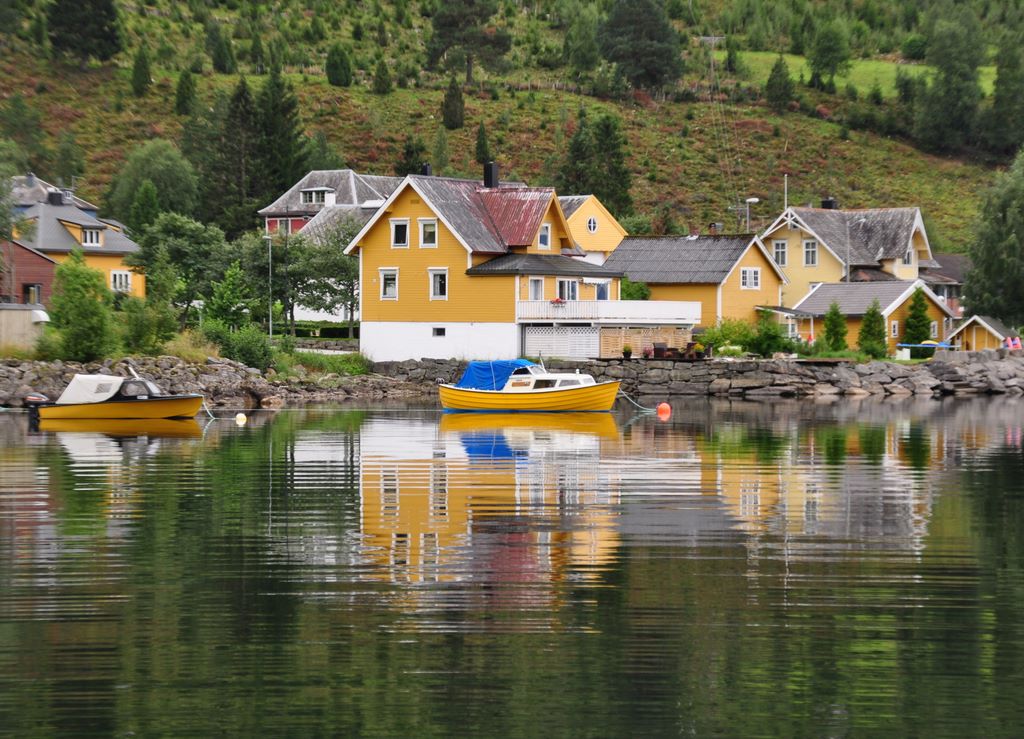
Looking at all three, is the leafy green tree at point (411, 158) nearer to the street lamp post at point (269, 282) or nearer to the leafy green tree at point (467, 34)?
the leafy green tree at point (467, 34)

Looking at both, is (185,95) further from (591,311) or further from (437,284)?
(591,311)

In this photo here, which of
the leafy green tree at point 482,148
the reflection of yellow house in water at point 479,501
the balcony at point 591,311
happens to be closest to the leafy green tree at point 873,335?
the balcony at point 591,311

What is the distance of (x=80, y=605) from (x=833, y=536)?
11134 millimetres

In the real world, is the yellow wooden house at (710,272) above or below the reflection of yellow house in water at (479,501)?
above

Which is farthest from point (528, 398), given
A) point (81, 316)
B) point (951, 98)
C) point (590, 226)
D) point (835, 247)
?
point (951, 98)

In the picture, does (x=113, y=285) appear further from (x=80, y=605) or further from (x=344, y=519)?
(x=80, y=605)

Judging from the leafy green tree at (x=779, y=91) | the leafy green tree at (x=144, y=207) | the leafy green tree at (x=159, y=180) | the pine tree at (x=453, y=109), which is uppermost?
the leafy green tree at (x=779, y=91)

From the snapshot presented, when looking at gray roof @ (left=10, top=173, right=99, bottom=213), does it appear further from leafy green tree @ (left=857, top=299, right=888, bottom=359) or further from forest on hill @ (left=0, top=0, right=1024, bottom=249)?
leafy green tree @ (left=857, top=299, right=888, bottom=359)

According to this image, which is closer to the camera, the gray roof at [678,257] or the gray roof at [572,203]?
the gray roof at [678,257]

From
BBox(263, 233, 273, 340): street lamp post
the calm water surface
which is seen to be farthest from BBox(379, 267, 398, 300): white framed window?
the calm water surface

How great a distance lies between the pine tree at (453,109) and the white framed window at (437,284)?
61.7 metres

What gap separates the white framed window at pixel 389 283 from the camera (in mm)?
72375

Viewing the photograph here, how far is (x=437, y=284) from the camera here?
71.2 meters

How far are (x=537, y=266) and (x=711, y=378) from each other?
31.3 feet
